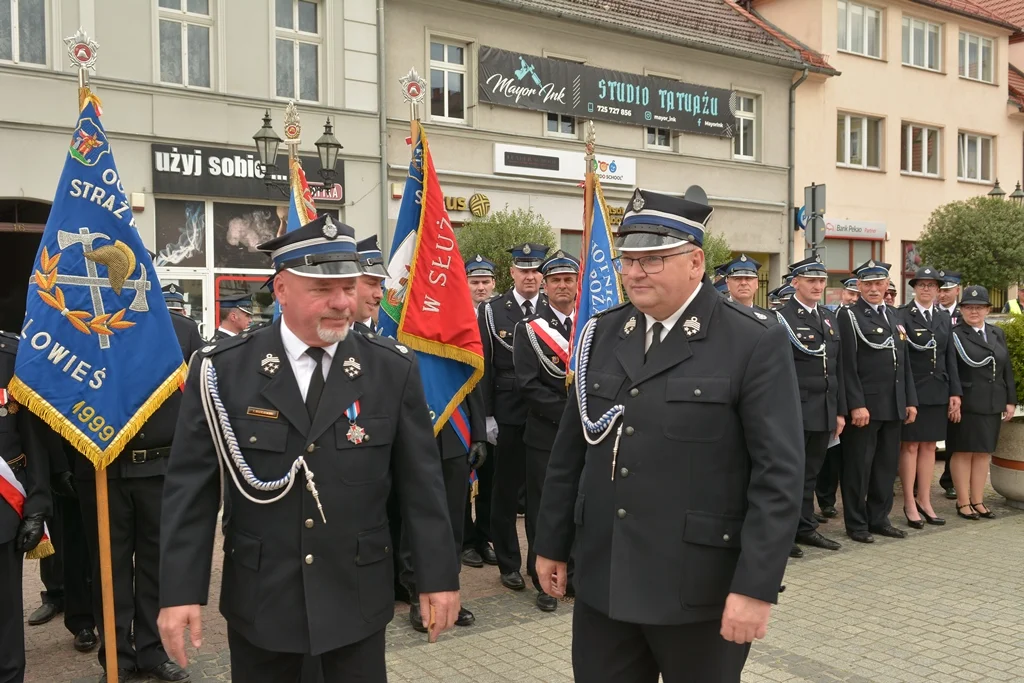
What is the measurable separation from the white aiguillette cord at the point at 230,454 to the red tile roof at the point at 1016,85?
106ft

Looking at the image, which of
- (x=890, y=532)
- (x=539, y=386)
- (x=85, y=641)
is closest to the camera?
(x=85, y=641)

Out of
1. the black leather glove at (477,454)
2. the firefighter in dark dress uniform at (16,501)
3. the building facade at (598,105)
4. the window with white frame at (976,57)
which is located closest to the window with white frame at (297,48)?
the building facade at (598,105)

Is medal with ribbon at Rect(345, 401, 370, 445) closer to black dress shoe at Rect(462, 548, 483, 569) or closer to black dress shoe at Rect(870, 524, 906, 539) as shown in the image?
black dress shoe at Rect(462, 548, 483, 569)

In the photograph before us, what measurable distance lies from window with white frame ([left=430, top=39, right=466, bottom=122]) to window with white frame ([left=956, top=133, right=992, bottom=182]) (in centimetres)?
1698

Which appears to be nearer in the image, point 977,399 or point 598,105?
point 977,399

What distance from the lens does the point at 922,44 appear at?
27.3 metres

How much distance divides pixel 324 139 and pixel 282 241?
30.3 feet

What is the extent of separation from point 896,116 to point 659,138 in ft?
28.5

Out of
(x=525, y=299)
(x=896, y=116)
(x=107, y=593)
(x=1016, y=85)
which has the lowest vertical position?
(x=107, y=593)

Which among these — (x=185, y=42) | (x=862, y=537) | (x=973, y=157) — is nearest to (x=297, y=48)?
(x=185, y=42)

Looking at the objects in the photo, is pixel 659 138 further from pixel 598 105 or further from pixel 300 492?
pixel 300 492

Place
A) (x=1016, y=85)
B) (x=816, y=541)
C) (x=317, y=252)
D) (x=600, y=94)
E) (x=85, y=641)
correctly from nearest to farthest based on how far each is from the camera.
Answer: (x=317, y=252)
(x=85, y=641)
(x=816, y=541)
(x=600, y=94)
(x=1016, y=85)

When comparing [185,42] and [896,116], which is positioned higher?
[896,116]

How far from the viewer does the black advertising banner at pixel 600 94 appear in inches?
763
